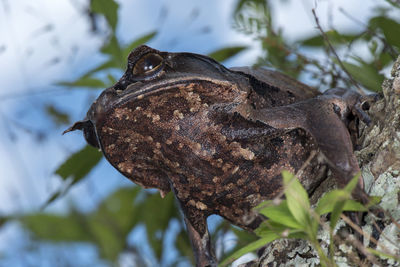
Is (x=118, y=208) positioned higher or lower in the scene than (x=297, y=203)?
lower

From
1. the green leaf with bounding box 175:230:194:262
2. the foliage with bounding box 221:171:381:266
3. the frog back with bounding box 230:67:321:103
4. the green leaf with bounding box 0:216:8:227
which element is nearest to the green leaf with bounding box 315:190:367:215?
the foliage with bounding box 221:171:381:266

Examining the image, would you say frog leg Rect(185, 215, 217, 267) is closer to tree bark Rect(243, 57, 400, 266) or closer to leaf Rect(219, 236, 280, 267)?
tree bark Rect(243, 57, 400, 266)

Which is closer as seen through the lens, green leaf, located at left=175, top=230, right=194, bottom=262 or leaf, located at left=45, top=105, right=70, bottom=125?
green leaf, located at left=175, top=230, right=194, bottom=262

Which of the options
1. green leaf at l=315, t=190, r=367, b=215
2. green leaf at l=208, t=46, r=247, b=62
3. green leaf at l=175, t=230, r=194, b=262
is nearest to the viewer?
green leaf at l=315, t=190, r=367, b=215

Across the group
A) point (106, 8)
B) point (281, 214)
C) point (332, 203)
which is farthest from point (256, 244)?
point (106, 8)

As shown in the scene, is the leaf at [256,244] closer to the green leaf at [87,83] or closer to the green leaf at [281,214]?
the green leaf at [281,214]

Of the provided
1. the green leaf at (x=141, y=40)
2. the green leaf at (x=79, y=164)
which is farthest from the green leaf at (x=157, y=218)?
the green leaf at (x=141, y=40)

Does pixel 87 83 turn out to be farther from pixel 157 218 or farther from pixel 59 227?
pixel 59 227
